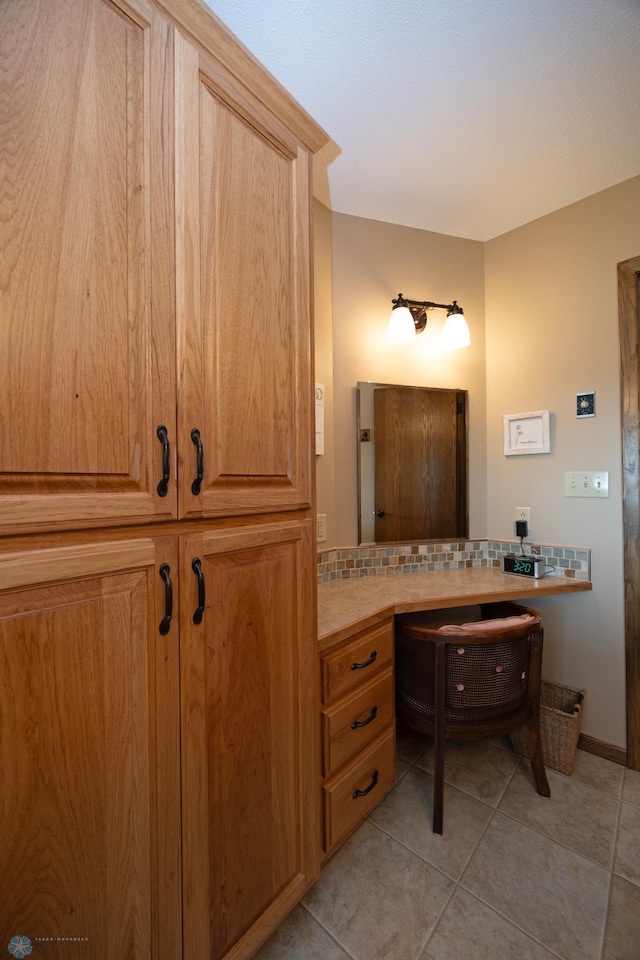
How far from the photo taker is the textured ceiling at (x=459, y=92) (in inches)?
46.5

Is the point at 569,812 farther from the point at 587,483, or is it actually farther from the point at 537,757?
the point at 587,483

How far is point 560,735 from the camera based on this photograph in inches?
70.2

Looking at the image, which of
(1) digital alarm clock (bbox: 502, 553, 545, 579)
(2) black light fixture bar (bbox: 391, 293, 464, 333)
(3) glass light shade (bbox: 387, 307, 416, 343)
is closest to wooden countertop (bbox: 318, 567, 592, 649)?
(1) digital alarm clock (bbox: 502, 553, 545, 579)

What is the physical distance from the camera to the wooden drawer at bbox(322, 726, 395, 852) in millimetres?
1251

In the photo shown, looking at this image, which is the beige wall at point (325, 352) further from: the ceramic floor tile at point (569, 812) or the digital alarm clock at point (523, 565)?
the ceramic floor tile at point (569, 812)

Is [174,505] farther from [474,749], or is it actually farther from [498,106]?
[474,749]

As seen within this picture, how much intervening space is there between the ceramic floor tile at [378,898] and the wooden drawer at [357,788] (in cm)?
12

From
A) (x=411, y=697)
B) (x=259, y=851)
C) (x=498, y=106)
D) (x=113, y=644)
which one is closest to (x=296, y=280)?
(x=113, y=644)

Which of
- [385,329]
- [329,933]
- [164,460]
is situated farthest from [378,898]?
[385,329]

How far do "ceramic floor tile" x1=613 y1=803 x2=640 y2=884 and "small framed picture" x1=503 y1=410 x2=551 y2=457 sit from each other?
1.52 metres

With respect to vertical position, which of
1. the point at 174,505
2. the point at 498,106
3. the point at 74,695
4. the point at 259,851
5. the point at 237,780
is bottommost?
the point at 259,851

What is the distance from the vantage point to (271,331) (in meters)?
1.01

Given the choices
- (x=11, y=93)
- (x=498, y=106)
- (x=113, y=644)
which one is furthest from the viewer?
(x=498, y=106)

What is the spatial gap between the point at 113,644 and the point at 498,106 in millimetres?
2071
